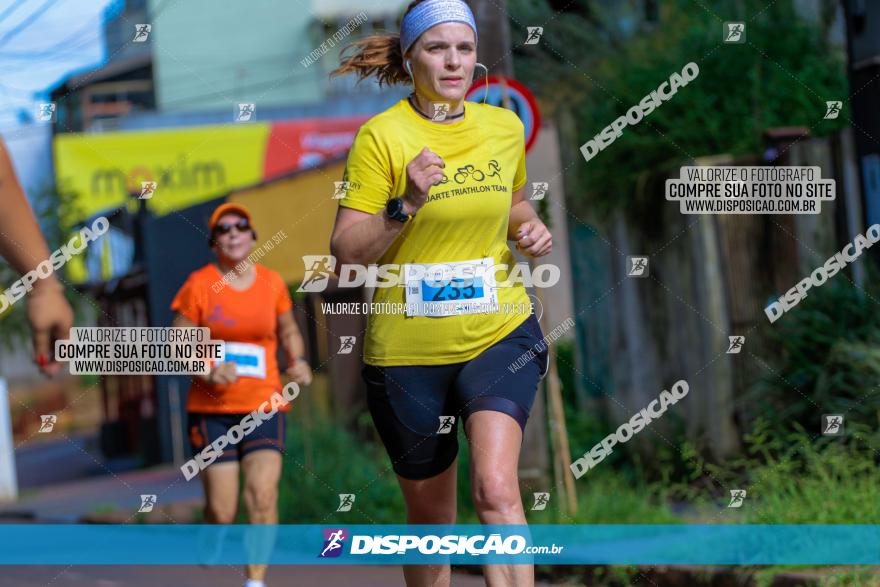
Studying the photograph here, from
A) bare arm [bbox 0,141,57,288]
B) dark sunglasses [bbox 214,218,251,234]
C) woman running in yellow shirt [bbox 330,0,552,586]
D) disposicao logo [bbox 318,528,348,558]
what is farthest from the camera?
dark sunglasses [bbox 214,218,251,234]

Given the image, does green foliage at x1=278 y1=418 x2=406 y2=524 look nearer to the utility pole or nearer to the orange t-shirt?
the orange t-shirt

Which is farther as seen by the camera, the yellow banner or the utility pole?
the yellow banner

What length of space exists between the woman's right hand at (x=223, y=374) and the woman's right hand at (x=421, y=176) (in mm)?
2750

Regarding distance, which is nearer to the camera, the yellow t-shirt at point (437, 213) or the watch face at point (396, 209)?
the watch face at point (396, 209)

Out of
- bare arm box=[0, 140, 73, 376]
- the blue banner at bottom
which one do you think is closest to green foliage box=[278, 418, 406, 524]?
the blue banner at bottom

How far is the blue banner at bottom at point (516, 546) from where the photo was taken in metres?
5.07

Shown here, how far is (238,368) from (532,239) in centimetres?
273

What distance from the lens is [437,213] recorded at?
485 cm

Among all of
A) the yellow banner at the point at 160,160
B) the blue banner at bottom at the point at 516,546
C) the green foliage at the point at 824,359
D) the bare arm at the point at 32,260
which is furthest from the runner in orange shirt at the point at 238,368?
the yellow banner at the point at 160,160

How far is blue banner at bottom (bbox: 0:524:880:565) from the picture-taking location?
5066 millimetres

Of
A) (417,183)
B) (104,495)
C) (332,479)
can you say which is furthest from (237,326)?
(104,495)

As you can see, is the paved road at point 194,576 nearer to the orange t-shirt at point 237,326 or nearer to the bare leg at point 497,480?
the orange t-shirt at point 237,326

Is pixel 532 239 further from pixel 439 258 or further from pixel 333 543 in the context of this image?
pixel 333 543

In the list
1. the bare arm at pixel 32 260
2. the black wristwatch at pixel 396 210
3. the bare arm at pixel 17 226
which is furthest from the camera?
the black wristwatch at pixel 396 210
